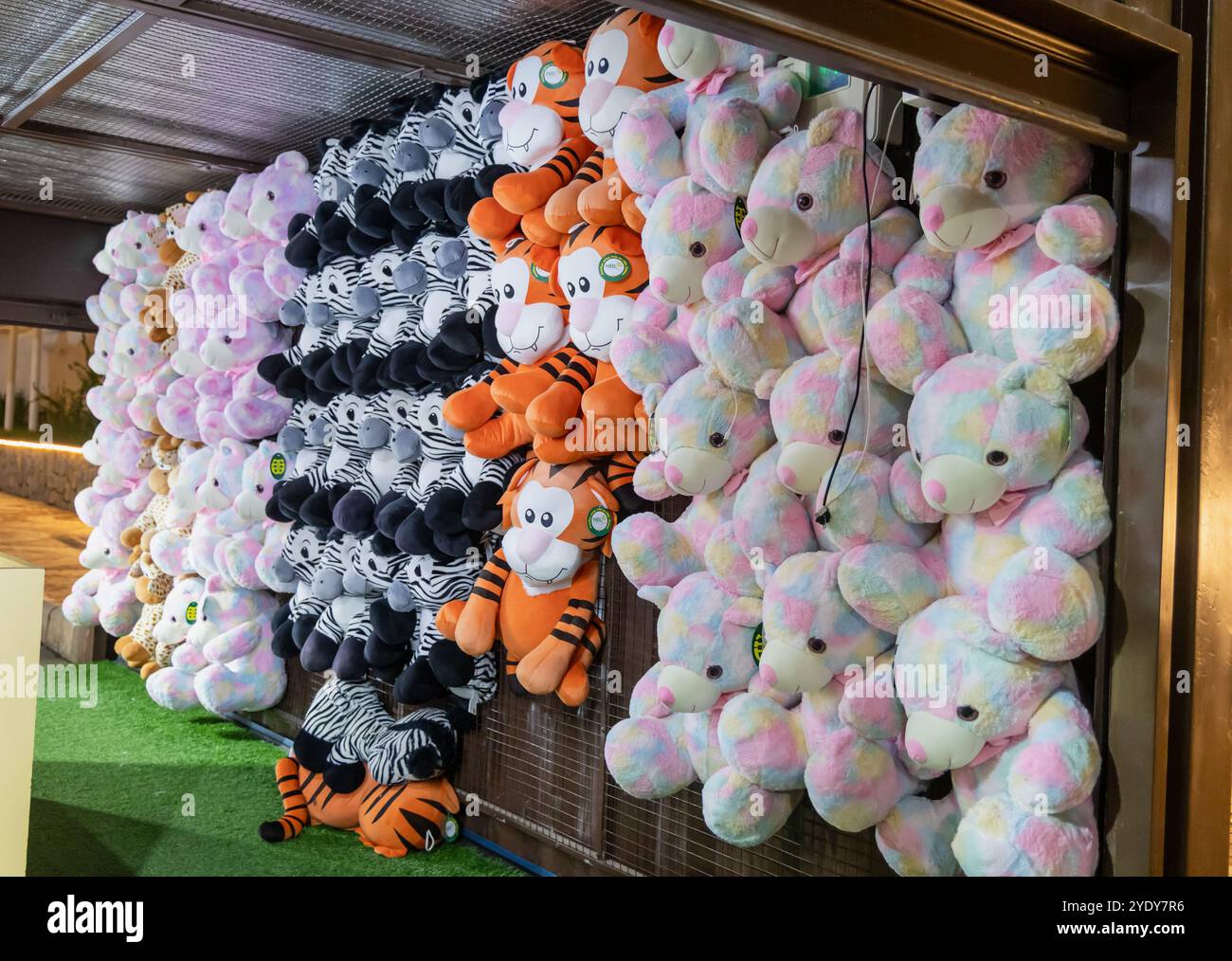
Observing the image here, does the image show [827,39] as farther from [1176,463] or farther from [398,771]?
[398,771]

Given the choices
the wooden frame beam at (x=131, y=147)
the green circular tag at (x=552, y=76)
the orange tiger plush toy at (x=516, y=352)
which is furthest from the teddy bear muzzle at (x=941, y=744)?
the wooden frame beam at (x=131, y=147)

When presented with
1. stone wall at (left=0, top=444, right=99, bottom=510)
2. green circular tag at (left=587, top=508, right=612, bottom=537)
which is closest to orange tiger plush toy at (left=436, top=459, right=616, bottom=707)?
green circular tag at (left=587, top=508, right=612, bottom=537)

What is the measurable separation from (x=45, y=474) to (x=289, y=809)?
5.52 metres

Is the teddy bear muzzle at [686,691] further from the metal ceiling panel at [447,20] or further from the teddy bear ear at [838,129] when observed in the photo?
the metal ceiling panel at [447,20]

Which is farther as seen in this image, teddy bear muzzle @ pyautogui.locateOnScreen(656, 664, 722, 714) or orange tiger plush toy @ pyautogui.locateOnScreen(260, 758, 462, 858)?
orange tiger plush toy @ pyautogui.locateOnScreen(260, 758, 462, 858)

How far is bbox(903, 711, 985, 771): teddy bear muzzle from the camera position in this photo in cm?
185

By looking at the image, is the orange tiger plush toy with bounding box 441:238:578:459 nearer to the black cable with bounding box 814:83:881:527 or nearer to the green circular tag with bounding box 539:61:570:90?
the green circular tag with bounding box 539:61:570:90

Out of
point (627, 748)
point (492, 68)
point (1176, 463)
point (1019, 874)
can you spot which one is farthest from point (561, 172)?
point (1019, 874)

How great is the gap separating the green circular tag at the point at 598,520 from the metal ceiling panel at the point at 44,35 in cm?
185

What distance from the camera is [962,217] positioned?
1.88 metres

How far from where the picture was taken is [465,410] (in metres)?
3.03

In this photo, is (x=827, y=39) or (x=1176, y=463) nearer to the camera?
(x=827, y=39)

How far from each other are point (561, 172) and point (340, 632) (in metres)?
1.66

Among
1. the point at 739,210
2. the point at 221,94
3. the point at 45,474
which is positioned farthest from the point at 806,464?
the point at 45,474
